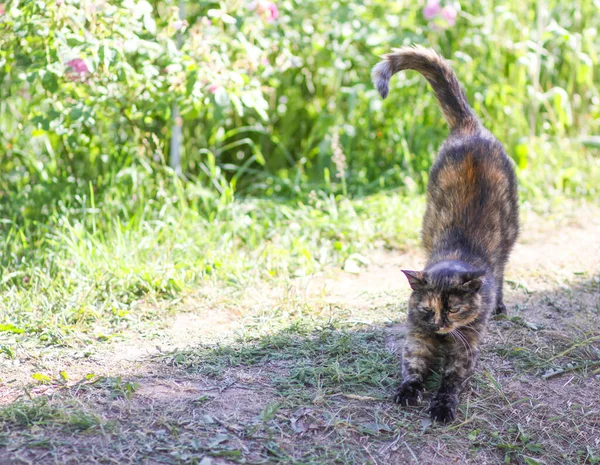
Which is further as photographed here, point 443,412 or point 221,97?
point 221,97

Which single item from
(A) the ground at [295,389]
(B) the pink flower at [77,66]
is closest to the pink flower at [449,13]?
(A) the ground at [295,389]

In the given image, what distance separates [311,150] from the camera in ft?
18.7

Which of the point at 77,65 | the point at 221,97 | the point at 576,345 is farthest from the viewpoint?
the point at 221,97

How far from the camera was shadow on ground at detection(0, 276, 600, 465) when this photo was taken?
2447 millimetres

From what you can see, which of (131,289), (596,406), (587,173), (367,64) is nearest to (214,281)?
(131,289)

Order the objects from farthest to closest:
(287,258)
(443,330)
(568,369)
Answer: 1. (287,258)
2. (568,369)
3. (443,330)

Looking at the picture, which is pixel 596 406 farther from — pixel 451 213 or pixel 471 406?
pixel 451 213

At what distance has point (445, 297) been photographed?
2957 millimetres

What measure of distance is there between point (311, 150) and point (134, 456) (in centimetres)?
366

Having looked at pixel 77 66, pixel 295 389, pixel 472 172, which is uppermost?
pixel 77 66

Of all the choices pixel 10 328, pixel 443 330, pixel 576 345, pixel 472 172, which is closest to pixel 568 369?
pixel 576 345

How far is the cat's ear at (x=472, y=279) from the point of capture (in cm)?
292

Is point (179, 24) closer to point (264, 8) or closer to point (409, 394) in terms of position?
point (264, 8)

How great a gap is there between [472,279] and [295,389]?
847 mm
